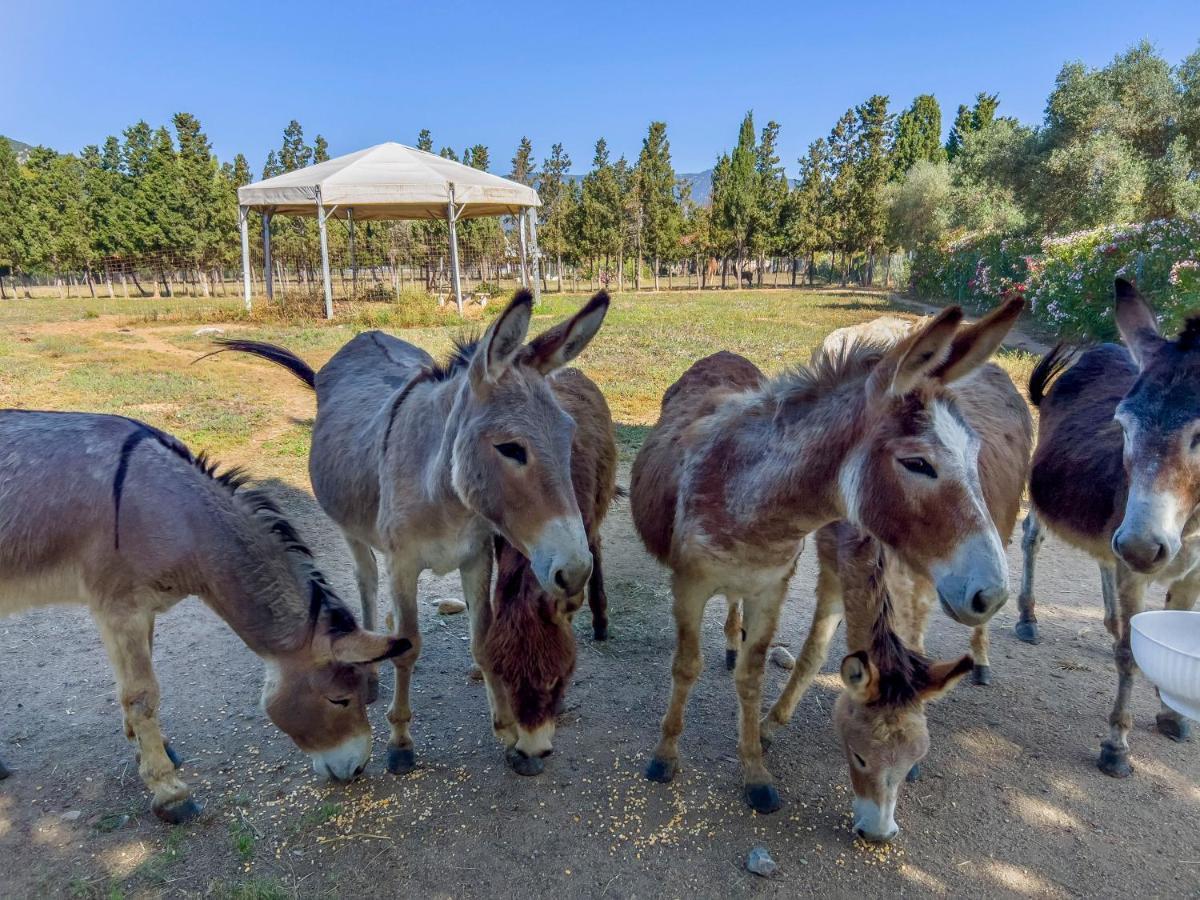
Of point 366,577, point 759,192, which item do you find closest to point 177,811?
point 366,577

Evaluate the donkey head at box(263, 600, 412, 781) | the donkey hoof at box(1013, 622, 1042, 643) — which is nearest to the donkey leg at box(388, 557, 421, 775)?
the donkey head at box(263, 600, 412, 781)

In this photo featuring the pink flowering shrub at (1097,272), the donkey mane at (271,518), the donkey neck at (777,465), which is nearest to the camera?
the donkey neck at (777,465)

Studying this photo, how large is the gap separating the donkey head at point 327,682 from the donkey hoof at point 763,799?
1.59 metres

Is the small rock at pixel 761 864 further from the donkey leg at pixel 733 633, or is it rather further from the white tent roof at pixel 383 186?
the white tent roof at pixel 383 186

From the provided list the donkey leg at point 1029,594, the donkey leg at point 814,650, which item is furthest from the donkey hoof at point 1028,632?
the donkey leg at point 814,650

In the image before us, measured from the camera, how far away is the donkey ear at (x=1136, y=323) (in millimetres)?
2773

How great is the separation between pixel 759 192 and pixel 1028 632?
41219 mm

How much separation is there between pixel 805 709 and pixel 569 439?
2189 mm

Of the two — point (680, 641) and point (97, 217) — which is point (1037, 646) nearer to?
point (680, 641)

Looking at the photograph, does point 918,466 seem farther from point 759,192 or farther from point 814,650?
point 759,192

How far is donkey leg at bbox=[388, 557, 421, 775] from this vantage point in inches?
108

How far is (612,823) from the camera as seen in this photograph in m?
2.66

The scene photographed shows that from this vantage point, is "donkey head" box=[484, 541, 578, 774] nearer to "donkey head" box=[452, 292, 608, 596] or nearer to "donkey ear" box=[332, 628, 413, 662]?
"donkey ear" box=[332, 628, 413, 662]

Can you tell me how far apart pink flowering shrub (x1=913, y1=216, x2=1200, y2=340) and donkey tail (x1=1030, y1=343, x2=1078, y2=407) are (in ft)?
3.36
